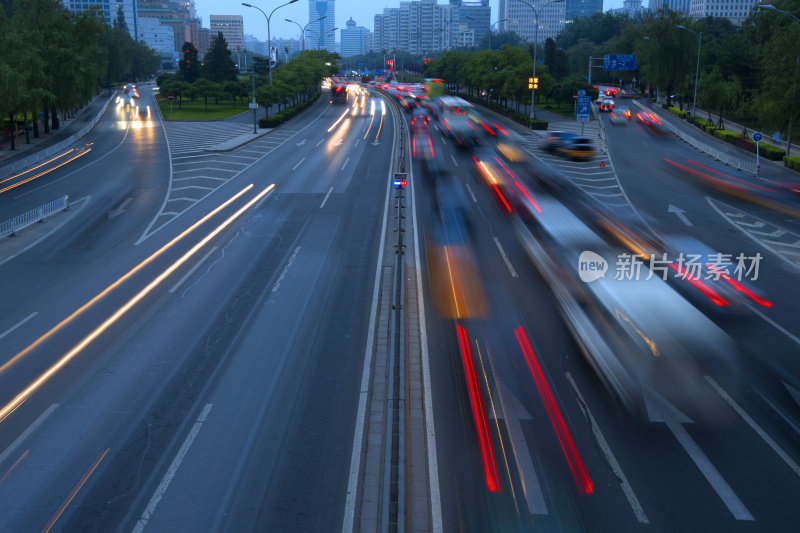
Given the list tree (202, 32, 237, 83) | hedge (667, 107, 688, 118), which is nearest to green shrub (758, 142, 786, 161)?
hedge (667, 107, 688, 118)

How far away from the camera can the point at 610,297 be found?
1468 centimetres

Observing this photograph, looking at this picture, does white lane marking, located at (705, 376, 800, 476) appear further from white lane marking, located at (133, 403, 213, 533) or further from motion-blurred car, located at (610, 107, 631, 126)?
motion-blurred car, located at (610, 107, 631, 126)

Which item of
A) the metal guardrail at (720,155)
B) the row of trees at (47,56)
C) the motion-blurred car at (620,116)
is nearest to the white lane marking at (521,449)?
the metal guardrail at (720,155)

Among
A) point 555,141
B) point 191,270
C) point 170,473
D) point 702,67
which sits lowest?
point 170,473

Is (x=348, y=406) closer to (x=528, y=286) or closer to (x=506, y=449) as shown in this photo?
(x=506, y=449)

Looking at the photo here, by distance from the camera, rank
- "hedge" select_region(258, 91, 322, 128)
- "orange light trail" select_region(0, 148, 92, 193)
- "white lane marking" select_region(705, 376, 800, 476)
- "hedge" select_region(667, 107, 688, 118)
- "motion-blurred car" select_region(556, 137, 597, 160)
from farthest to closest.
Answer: "hedge" select_region(667, 107, 688, 118)
"hedge" select_region(258, 91, 322, 128)
"motion-blurred car" select_region(556, 137, 597, 160)
"orange light trail" select_region(0, 148, 92, 193)
"white lane marking" select_region(705, 376, 800, 476)

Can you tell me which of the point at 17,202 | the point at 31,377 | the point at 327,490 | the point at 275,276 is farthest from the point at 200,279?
the point at 17,202

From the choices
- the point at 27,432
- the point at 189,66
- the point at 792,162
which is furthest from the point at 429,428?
the point at 189,66

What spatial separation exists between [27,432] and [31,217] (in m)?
18.6

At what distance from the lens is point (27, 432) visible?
11.1 m

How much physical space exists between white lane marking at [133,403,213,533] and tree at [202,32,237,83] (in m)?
94.9

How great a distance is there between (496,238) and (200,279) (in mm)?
10347

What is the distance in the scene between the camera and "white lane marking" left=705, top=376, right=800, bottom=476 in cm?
1019

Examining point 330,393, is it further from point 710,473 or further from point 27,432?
point 710,473
